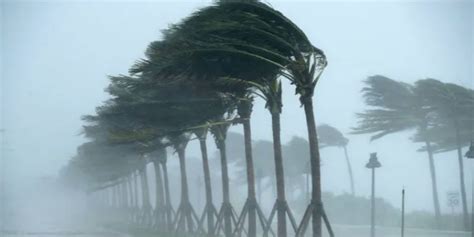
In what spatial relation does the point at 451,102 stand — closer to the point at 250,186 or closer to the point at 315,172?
the point at 250,186

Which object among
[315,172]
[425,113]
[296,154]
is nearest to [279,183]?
[315,172]

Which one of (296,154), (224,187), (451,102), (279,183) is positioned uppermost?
(451,102)

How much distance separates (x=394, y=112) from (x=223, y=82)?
23.4m

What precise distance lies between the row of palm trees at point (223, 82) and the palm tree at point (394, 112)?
1661 centimetres

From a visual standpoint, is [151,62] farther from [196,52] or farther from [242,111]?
[242,111]

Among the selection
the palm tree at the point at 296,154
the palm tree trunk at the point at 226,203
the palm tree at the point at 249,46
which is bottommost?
the palm tree trunk at the point at 226,203

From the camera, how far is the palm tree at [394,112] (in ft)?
123

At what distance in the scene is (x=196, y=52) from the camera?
15438mm

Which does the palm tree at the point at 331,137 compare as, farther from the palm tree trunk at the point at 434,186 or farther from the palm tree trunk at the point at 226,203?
the palm tree trunk at the point at 226,203

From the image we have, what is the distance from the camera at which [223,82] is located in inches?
732

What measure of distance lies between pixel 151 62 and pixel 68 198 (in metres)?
84.1

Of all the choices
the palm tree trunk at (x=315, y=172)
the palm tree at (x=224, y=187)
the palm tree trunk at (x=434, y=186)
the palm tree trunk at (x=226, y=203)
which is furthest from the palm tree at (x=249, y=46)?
the palm tree trunk at (x=434, y=186)

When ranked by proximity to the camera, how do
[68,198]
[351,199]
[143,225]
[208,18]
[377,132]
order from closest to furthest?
[208,18] < [377,132] < [143,225] < [351,199] < [68,198]

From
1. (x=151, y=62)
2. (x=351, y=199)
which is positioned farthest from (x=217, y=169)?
(x=151, y=62)
